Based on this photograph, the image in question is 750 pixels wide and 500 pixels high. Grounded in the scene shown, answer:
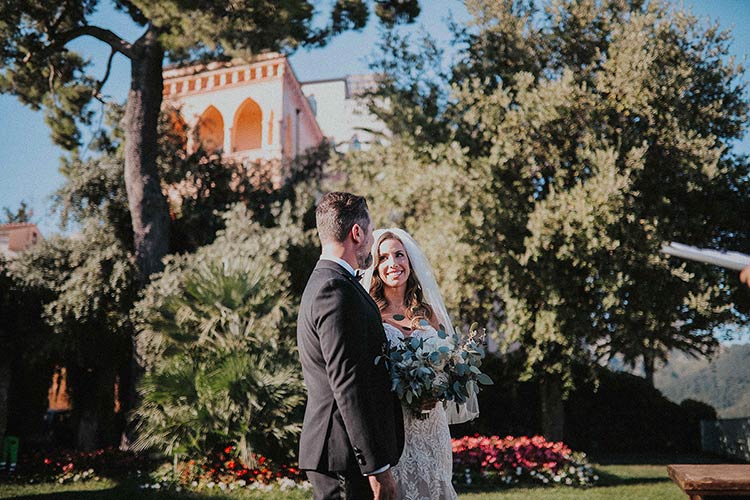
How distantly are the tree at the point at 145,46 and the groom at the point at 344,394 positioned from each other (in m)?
12.2

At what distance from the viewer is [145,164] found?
52.2 feet

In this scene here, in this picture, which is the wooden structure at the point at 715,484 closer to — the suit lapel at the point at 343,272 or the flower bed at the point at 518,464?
the suit lapel at the point at 343,272

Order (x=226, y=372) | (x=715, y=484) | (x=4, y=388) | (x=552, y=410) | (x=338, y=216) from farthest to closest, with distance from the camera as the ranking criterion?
1. (x=552, y=410)
2. (x=4, y=388)
3. (x=226, y=372)
4. (x=715, y=484)
5. (x=338, y=216)

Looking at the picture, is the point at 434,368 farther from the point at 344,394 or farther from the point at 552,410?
the point at 552,410

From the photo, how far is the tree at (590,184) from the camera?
1341 cm

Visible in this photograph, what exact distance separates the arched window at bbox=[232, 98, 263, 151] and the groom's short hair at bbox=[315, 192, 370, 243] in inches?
944

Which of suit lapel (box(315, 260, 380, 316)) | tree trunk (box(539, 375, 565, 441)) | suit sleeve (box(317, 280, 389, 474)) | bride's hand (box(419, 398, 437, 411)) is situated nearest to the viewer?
suit sleeve (box(317, 280, 389, 474))

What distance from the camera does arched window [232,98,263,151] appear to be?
26.5 metres

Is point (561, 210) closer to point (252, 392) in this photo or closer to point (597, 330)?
point (597, 330)

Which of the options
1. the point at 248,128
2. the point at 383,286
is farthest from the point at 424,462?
the point at 248,128

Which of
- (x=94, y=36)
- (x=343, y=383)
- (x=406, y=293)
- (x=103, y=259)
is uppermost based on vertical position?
(x=94, y=36)

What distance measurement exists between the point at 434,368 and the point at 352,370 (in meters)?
0.79

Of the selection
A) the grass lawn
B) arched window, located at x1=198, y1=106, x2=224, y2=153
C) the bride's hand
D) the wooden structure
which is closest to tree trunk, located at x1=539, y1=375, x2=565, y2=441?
the grass lawn

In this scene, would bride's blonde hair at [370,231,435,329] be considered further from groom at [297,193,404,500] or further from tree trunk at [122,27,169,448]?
tree trunk at [122,27,169,448]
